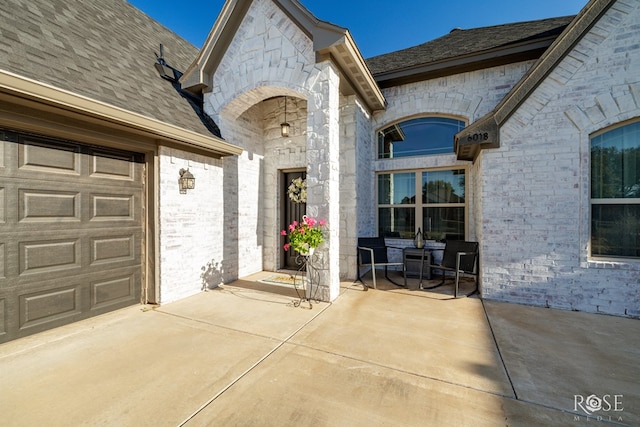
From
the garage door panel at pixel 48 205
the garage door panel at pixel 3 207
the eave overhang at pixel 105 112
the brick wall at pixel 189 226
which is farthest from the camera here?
the brick wall at pixel 189 226

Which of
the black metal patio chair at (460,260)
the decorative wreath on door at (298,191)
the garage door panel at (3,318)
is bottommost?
the garage door panel at (3,318)

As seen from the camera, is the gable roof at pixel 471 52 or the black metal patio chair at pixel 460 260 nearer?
the black metal patio chair at pixel 460 260

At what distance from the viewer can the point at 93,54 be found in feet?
12.4

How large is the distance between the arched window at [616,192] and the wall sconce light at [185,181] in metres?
Answer: 6.16

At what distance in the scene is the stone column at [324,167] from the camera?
13.4ft

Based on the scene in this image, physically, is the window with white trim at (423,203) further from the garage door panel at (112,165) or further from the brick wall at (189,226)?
the garage door panel at (112,165)

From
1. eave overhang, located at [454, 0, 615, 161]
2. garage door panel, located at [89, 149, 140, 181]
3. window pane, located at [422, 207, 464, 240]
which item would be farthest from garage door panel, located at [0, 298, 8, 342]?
window pane, located at [422, 207, 464, 240]

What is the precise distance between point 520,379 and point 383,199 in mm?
4346

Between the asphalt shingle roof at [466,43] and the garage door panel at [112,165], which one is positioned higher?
the asphalt shingle roof at [466,43]

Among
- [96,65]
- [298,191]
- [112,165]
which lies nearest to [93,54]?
[96,65]

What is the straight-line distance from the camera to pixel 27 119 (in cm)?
279

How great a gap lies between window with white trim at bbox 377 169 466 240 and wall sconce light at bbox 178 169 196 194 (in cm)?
405

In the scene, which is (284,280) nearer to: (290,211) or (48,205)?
(290,211)

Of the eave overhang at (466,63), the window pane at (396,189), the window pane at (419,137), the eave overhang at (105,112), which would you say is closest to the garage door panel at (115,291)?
the eave overhang at (105,112)
